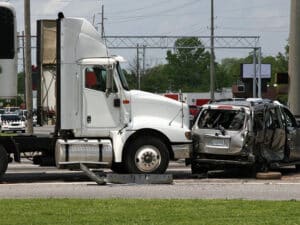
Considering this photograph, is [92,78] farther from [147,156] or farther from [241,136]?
[241,136]

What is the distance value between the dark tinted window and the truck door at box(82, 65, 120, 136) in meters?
1.74

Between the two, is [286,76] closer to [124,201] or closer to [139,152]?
[139,152]

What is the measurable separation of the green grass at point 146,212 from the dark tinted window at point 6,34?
14.4 ft

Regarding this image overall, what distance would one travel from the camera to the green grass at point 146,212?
9391 mm

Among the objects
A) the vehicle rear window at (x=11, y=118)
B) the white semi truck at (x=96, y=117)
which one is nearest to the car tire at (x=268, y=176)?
the white semi truck at (x=96, y=117)

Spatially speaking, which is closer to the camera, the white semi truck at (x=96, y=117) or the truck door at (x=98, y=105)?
the white semi truck at (x=96, y=117)

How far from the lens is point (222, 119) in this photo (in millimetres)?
16875

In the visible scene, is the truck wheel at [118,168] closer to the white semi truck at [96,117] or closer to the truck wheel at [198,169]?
the white semi truck at [96,117]

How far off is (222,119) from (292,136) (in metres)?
2.03

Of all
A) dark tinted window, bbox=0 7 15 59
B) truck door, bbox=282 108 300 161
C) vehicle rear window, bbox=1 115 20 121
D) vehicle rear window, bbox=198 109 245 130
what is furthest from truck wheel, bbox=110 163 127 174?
vehicle rear window, bbox=1 115 20 121

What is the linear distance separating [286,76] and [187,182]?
687 centimetres

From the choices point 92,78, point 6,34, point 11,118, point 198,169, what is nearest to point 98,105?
point 92,78

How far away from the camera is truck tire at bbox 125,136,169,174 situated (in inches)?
623

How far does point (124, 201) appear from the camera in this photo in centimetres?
1161
